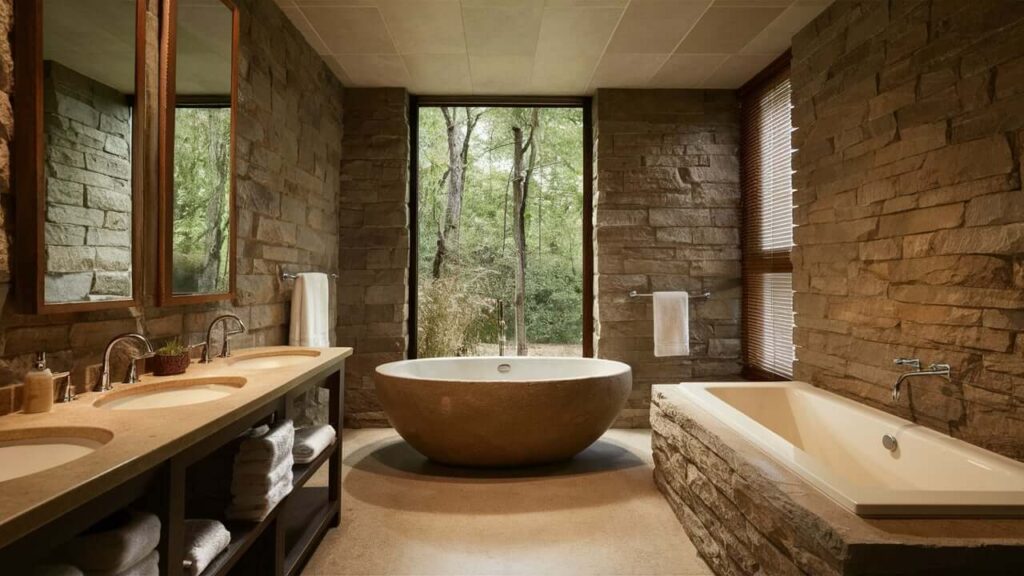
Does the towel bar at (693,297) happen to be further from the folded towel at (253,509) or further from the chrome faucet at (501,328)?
the folded towel at (253,509)

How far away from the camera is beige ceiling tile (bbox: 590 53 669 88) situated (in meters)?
3.47

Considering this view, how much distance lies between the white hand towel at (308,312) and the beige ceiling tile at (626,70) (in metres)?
2.37

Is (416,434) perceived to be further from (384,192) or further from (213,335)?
(384,192)

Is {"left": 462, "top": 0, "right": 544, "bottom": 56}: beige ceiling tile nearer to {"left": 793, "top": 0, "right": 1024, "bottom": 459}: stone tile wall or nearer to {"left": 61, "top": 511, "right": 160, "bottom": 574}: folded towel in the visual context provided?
{"left": 793, "top": 0, "right": 1024, "bottom": 459}: stone tile wall

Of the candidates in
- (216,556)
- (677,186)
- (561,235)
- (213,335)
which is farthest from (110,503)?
(561,235)

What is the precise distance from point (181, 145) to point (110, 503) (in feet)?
4.72

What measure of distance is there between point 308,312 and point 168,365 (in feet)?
4.15

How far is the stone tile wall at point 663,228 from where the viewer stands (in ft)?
13.0

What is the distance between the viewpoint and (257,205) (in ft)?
8.73

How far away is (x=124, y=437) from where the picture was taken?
109 cm

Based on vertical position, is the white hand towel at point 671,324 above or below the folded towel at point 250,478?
above

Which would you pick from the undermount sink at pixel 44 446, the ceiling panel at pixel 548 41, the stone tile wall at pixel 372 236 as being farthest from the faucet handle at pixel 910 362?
the stone tile wall at pixel 372 236

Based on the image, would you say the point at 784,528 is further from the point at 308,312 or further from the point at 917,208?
the point at 308,312

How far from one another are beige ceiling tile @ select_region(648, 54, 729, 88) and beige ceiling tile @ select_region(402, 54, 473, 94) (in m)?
1.38
